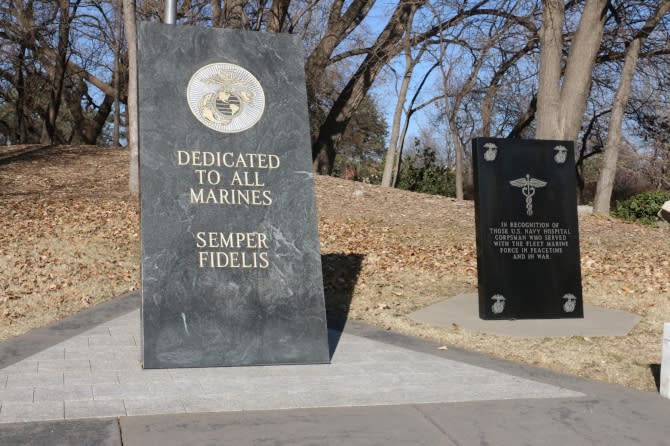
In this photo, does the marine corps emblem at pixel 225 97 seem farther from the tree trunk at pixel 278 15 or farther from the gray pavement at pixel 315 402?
the tree trunk at pixel 278 15

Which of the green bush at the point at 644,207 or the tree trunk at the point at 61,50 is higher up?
the tree trunk at the point at 61,50

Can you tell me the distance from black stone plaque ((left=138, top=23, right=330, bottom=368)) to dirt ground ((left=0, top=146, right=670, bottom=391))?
2109 mm

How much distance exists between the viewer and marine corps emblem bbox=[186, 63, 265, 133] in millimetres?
6625

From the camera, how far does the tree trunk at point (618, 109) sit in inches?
720

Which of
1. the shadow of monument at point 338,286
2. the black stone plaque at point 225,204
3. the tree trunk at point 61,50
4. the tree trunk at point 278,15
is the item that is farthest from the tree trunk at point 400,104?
the black stone plaque at point 225,204

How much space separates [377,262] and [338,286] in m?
1.53

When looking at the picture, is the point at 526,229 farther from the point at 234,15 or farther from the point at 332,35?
the point at 234,15

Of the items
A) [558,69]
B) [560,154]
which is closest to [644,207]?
[558,69]

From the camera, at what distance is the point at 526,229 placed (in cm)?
877

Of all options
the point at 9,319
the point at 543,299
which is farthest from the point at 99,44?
the point at 543,299

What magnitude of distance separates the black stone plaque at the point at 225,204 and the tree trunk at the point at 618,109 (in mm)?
13704

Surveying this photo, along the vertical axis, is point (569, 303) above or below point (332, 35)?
below

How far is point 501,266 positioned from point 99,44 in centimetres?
2279

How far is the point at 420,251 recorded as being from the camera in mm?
12836
